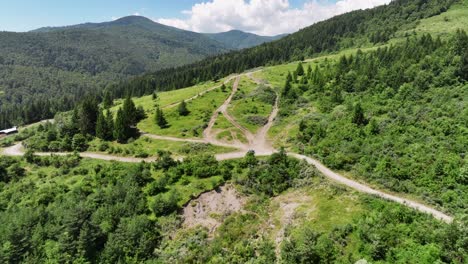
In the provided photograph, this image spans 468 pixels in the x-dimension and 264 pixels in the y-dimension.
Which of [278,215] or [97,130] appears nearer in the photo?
[278,215]

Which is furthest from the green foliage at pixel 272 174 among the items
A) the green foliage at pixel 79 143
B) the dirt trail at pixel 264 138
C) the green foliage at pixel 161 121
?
the green foliage at pixel 79 143

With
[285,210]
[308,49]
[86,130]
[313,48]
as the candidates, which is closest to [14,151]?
[86,130]

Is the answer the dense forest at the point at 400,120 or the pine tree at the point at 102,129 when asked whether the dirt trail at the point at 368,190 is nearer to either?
the dense forest at the point at 400,120

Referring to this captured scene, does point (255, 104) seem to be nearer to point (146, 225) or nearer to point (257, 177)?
point (257, 177)

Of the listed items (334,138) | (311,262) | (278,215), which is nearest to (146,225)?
(278,215)

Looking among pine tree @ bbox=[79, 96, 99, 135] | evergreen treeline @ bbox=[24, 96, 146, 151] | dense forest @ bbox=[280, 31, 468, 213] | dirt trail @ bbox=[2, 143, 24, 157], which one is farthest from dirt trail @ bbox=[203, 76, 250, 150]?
dirt trail @ bbox=[2, 143, 24, 157]
